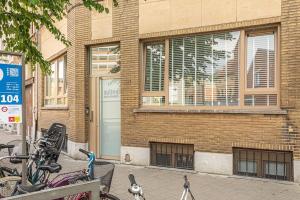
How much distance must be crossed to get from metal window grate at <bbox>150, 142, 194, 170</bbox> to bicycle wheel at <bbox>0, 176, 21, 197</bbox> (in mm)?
4807

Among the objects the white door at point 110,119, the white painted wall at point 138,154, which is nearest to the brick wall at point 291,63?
the white painted wall at point 138,154

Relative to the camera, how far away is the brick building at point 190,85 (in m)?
7.94

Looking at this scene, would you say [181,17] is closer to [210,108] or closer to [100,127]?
[210,108]

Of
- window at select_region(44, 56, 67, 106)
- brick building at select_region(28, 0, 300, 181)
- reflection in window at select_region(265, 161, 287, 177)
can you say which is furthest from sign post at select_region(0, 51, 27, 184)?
window at select_region(44, 56, 67, 106)

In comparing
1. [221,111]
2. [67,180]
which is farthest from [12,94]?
[221,111]

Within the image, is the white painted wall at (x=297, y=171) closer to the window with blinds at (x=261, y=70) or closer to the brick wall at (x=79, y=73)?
the window with blinds at (x=261, y=70)

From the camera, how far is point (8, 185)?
4984mm

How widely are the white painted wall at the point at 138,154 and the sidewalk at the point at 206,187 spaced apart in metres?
0.62

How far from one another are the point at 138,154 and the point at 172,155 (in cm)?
93

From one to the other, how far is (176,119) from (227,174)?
1.77 m

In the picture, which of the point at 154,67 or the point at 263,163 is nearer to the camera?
the point at 263,163

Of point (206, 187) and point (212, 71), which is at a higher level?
point (212, 71)

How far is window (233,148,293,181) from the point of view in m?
7.92

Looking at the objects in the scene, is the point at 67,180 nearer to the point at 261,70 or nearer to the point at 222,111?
the point at 222,111
